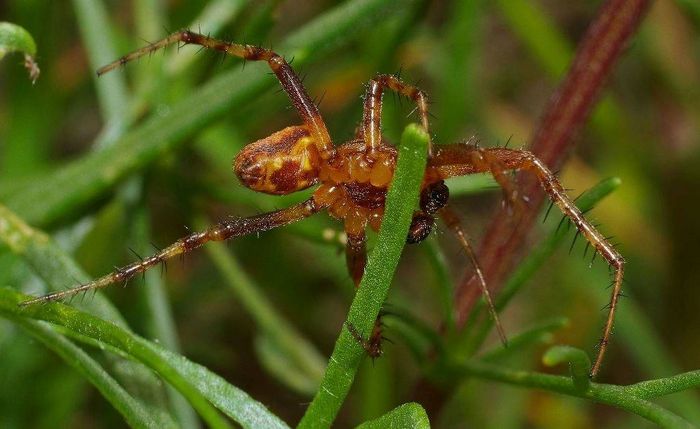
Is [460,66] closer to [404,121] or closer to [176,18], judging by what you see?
[404,121]

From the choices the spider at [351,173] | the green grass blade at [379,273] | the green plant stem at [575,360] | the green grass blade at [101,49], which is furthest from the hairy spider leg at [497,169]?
the green grass blade at [101,49]

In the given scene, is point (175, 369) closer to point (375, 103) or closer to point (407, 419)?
point (407, 419)

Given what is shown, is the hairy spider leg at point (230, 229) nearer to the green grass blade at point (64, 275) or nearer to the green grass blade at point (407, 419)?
the green grass blade at point (64, 275)

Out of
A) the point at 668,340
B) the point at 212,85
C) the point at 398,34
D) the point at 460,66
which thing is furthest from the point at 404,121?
the point at 668,340

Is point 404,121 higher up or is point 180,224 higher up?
point 404,121

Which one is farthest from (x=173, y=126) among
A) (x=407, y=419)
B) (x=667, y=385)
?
(x=667, y=385)

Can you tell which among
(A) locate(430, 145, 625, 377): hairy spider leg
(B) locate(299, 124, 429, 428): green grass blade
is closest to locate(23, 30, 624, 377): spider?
(A) locate(430, 145, 625, 377): hairy spider leg

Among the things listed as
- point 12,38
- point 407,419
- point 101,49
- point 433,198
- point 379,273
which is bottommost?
point 407,419
